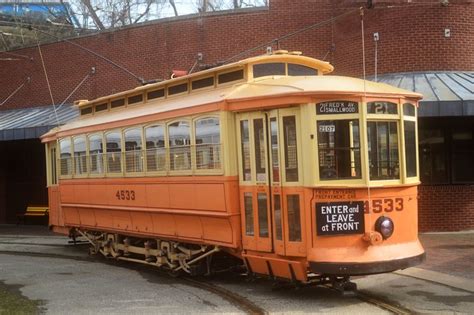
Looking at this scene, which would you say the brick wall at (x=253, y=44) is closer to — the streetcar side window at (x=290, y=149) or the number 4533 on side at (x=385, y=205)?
the number 4533 on side at (x=385, y=205)

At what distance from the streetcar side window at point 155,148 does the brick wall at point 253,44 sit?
7494mm

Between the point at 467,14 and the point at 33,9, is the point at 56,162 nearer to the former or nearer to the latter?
the point at 467,14

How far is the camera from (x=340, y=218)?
855cm

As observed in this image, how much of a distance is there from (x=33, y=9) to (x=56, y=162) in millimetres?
24086

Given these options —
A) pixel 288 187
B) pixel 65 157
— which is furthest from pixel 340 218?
pixel 65 157

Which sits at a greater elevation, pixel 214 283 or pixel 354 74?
pixel 354 74

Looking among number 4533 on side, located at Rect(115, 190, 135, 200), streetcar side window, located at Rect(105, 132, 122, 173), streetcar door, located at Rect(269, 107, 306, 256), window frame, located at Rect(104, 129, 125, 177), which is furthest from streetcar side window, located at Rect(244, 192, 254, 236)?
streetcar side window, located at Rect(105, 132, 122, 173)

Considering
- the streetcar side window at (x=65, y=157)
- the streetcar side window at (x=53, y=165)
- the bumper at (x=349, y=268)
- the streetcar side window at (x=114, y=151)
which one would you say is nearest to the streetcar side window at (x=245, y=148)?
the bumper at (x=349, y=268)

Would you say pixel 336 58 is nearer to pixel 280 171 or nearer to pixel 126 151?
pixel 126 151

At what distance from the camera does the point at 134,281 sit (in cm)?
1127

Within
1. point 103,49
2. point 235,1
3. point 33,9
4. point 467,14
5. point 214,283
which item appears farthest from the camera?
point 33,9

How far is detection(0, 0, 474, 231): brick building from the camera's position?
16.0m

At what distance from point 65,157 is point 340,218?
8.34 m

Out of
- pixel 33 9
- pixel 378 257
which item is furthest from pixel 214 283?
pixel 33 9
